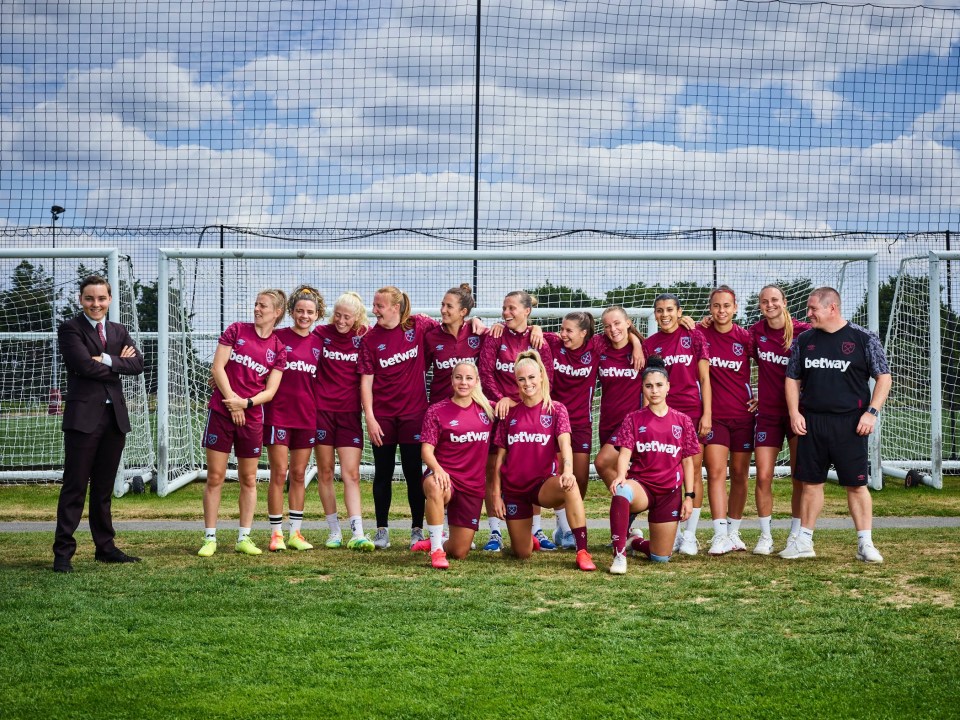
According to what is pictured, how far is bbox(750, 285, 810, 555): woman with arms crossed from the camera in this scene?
7266mm

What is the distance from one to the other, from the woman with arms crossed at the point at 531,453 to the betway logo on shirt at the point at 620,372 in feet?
2.00

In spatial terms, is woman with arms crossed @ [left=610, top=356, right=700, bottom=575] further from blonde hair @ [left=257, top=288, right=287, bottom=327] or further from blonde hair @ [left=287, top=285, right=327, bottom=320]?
blonde hair @ [left=257, top=288, right=287, bottom=327]

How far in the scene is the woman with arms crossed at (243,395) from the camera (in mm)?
7000

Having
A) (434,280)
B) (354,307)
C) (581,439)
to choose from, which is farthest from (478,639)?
(434,280)

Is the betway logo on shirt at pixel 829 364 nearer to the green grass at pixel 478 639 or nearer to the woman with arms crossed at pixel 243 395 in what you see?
the green grass at pixel 478 639

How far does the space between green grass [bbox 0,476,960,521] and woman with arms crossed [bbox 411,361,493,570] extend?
2679 millimetres

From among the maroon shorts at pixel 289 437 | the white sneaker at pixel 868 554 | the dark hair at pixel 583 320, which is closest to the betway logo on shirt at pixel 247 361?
the maroon shorts at pixel 289 437

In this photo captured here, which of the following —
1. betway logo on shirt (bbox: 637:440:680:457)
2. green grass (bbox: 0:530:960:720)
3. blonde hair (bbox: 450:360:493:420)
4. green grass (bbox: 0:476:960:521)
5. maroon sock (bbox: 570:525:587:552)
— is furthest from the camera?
green grass (bbox: 0:476:960:521)

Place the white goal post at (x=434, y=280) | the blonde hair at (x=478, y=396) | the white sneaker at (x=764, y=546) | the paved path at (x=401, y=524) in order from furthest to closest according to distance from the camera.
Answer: the white goal post at (x=434, y=280), the paved path at (x=401, y=524), the white sneaker at (x=764, y=546), the blonde hair at (x=478, y=396)

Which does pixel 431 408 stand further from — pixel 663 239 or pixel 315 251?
pixel 663 239

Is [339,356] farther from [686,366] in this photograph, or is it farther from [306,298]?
[686,366]

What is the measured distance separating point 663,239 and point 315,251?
458 cm

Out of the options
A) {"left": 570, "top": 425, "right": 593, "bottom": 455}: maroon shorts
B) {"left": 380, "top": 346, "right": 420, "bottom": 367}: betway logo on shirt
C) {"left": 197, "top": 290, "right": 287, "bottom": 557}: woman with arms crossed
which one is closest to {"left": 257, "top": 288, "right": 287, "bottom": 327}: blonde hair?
{"left": 197, "top": 290, "right": 287, "bottom": 557}: woman with arms crossed

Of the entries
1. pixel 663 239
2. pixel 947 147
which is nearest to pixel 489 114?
pixel 663 239
